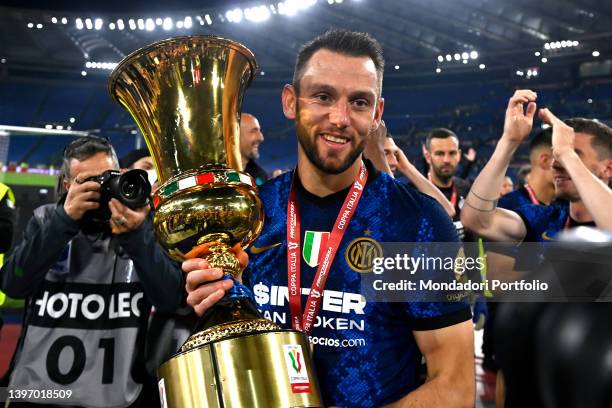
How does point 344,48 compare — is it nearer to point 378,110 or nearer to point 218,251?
point 378,110

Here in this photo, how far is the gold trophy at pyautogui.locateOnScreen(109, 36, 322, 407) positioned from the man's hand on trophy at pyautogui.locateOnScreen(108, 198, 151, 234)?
0.50 meters

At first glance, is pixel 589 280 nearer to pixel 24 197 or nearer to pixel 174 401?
pixel 174 401

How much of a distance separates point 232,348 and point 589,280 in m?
0.76

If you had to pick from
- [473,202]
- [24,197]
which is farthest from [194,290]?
[24,197]

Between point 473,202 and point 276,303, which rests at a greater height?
point 473,202

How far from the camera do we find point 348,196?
4.29 feet

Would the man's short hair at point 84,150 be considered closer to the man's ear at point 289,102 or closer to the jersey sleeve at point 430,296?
the man's ear at point 289,102

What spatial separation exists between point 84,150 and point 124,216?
80 cm

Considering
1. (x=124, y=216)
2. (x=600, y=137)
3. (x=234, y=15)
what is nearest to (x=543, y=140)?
(x=600, y=137)

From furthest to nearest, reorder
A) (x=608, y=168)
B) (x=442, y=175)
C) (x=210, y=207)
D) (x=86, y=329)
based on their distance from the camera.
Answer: (x=442, y=175) < (x=608, y=168) < (x=86, y=329) < (x=210, y=207)

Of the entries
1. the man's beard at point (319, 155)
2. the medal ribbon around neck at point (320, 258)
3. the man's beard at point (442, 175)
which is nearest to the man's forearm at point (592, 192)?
the medal ribbon around neck at point (320, 258)

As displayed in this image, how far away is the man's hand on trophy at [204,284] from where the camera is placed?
0.89 m

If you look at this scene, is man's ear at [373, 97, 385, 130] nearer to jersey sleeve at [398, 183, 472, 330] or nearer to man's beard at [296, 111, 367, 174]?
man's beard at [296, 111, 367, 174]

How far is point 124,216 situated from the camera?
150 centimetres
